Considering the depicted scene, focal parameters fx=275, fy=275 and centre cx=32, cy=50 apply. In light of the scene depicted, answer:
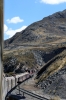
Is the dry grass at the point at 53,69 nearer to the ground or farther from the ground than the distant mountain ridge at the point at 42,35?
nearer to the ground

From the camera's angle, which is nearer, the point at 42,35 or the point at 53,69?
the point at 53,69

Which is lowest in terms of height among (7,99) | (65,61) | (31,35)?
(7,99)

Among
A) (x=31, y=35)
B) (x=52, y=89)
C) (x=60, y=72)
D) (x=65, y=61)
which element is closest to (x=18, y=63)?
(x=65, y=61)

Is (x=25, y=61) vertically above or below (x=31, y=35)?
below

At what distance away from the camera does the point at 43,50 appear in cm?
11631

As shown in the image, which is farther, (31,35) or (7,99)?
(31,35)

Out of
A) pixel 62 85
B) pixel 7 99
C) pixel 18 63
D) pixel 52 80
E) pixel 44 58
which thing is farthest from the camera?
pixel 44 58

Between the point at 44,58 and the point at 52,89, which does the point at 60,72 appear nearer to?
the point at 52,89

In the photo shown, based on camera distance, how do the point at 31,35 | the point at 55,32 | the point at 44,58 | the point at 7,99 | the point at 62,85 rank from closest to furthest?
1. the point at 7,99
2. the point at 62,85
3. the point at 44,58
4. the point at 31,35
5. the point at 55,32

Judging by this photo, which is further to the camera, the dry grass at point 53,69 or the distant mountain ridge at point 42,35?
the distant mountain ridge at point 42,35

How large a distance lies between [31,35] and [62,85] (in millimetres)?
133271

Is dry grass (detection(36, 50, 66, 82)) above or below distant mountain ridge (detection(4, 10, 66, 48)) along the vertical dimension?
below

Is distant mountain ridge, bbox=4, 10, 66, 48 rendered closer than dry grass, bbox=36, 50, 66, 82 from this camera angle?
No

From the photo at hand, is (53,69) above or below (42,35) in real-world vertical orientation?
below
